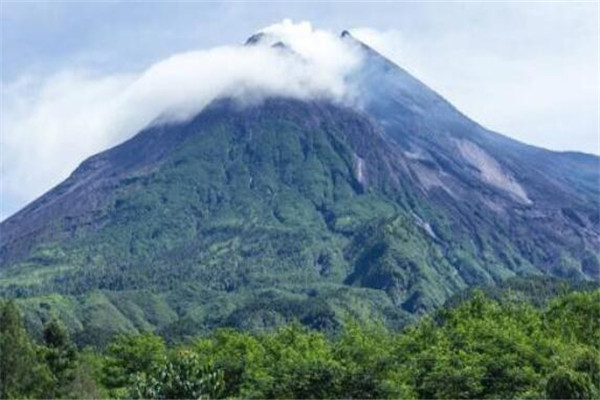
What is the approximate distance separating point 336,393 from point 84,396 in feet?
44.4

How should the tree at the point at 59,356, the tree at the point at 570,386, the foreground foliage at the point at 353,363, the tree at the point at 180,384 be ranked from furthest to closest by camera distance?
1. the tree at the point at 59,356
2. the foreground foliage at the point at 353,363
3. the tree at the point at 180,384
4. the tree at the point at 570,386

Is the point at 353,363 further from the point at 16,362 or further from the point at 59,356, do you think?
the point at 59,356

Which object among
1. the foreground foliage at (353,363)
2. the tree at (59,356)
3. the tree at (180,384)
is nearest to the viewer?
the tree at (180,384)

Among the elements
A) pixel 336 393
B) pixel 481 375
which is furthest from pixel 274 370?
pixel 481 375

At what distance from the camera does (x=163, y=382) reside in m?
41.4

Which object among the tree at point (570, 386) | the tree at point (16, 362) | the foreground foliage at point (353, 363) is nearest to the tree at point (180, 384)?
the foreground foliage at point (353, 363)

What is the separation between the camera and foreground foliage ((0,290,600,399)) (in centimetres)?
4628

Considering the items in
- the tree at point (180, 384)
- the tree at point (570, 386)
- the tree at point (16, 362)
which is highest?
the tree at point (16, 362)

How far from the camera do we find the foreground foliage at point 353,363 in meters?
46.3

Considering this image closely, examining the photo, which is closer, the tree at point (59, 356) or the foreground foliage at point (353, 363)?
the foreground foliage at point (353, 363)

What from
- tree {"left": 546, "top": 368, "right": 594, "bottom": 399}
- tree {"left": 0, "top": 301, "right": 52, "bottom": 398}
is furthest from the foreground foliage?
tree {"left": 546, "top": 368, "right": 594, "bottom": 399}

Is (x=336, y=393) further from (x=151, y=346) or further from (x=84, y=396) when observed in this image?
(x=151, y=346)

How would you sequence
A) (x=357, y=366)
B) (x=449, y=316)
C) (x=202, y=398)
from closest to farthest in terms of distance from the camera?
(x=202, y=398) → (x=357, y=366) → (x=449, y=316)

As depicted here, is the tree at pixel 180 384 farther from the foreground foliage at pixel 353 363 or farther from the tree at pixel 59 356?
the tree at pixel 59 356
